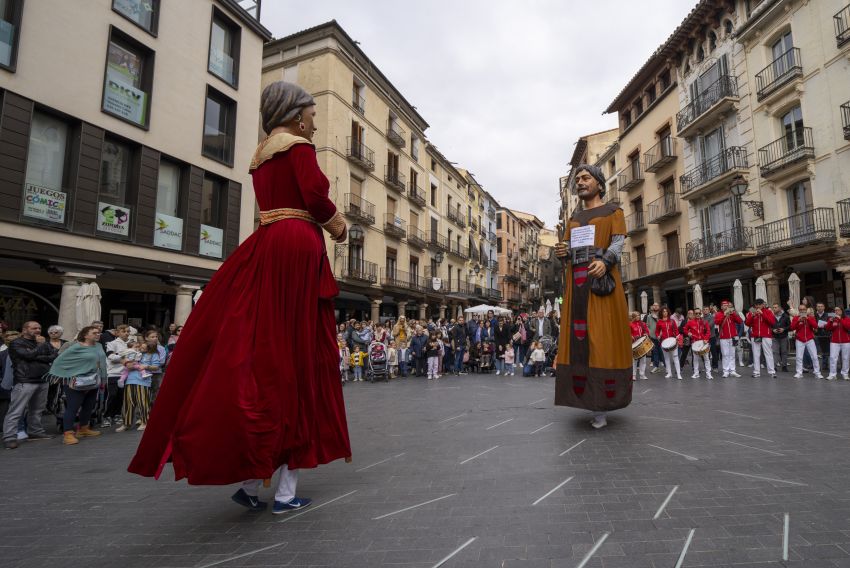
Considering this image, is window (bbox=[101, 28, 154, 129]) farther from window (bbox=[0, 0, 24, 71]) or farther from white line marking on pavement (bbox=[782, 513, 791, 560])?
white line marking on pavement (bbox=[782, 513, 791, 560])

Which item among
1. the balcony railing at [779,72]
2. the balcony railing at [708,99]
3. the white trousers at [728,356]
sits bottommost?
the white trousers at [728,356]

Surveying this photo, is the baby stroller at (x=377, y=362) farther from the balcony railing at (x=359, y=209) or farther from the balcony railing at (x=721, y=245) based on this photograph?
the balcony railing at (x=721, y=245)

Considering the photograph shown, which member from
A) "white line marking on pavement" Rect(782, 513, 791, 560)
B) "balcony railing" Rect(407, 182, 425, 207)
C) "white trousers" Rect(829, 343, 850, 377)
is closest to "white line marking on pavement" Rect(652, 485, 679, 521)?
"white line marking on pavement" Rect(782, 513, 791, 560)

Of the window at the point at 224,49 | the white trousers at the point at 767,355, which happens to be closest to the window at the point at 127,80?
the window at the point at 224,49

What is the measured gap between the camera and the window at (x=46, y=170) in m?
11.4

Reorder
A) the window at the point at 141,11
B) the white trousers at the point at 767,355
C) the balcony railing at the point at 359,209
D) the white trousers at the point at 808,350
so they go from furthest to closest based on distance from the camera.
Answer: the balcony railing at the point at 359,209 → the window at the point at 141,11 → the white trousers at the point at 767,355 → the white trousers at the point at 808,350

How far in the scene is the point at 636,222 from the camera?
96.1 ft

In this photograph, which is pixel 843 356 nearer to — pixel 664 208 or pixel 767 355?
pixel 767 355

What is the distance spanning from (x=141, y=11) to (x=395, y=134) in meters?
17.3

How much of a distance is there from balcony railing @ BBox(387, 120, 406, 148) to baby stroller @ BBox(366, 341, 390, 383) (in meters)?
19.2

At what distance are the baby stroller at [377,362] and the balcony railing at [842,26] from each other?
1856 cm

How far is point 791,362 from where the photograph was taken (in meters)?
14.5

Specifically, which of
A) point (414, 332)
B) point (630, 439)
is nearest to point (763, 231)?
point (414, 332)

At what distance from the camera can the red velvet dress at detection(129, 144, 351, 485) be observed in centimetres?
248
